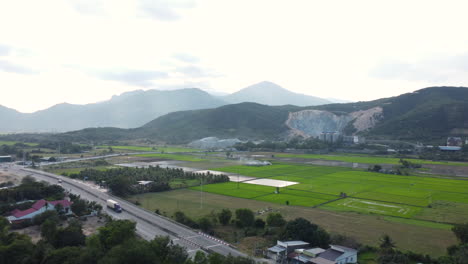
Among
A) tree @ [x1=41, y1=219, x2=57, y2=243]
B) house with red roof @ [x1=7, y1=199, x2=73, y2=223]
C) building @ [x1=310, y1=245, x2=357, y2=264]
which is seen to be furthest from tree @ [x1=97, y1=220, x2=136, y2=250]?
house with red roof @ [x1=7, y1=199, x2=73, y2=223]

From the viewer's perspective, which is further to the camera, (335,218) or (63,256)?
(335,218)

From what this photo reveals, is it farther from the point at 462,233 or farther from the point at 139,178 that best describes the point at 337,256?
the point at 139,178

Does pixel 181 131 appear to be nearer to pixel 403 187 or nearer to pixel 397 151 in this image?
pixel 397 151

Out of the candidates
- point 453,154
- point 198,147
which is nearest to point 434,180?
point 453,154

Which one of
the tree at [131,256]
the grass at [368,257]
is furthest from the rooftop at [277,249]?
the tree at [131,256]

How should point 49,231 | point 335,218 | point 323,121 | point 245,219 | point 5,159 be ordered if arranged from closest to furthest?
1. point 49,231
2. point 245,219
3. point 335,218
4. point 5,159
5. point 323,121

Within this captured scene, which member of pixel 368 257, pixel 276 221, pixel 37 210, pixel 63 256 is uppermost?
pixel 63 256

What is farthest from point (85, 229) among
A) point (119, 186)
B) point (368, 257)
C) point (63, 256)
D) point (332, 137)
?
point (332, 137)
